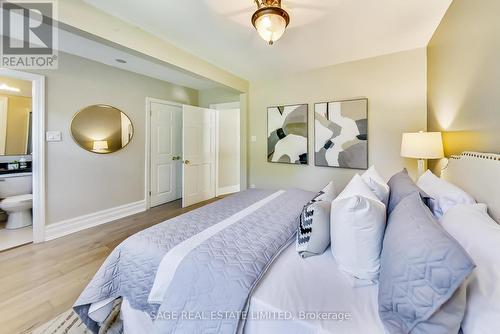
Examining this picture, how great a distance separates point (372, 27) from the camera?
2.24 meters

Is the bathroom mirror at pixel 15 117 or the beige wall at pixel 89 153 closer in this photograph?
the beige wall at pixel 89 153

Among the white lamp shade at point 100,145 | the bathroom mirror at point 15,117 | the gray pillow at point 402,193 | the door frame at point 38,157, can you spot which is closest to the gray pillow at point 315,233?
the gray pillow at point 402,193

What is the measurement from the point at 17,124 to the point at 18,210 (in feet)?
4.83

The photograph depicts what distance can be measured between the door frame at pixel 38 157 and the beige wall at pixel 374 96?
3148 mm

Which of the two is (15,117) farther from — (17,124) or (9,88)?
(9,88)

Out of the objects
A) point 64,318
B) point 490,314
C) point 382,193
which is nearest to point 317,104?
point 382,193

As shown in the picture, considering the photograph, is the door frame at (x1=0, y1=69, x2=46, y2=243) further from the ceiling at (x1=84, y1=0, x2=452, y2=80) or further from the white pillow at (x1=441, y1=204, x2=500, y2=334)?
the white pillow at (x1=441, y1=204, x2=500, y2=334)

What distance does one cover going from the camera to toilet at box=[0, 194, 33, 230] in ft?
9.38

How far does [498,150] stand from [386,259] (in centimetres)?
100

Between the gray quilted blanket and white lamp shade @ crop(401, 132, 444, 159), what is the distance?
4.56 ft

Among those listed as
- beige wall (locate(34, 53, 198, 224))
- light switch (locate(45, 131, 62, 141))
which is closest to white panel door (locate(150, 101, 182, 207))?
beige wall (locate(34, 53, 198, 224))

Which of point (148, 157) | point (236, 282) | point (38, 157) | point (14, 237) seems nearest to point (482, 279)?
point (236, 282)

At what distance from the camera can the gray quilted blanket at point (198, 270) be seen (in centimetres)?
93

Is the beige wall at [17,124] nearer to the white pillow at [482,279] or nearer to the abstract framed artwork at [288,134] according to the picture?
the abstract framed artwork at [288,134]
